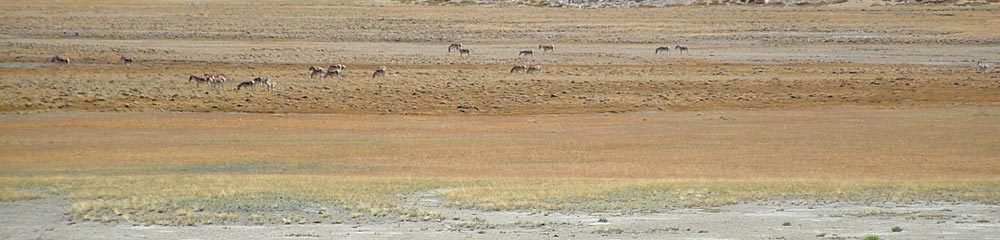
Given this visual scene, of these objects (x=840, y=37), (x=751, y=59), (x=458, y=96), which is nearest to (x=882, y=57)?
(x=751, y=59)

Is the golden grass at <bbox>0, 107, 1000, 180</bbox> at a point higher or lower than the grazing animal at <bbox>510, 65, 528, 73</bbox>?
Result: higher

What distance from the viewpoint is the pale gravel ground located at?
1323 cm

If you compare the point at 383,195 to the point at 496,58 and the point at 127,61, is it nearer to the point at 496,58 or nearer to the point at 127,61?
the point at 127,61

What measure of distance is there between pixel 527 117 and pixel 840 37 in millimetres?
36138

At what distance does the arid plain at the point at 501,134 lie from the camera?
14.8 m

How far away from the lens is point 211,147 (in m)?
26.3

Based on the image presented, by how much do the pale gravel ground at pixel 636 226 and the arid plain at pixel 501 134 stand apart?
7 centimetres

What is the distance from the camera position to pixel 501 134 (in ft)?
96.8

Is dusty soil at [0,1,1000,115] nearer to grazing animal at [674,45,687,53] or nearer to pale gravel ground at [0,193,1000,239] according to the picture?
grazing animal at [674,45,687,53]

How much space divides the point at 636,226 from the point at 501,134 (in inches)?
615

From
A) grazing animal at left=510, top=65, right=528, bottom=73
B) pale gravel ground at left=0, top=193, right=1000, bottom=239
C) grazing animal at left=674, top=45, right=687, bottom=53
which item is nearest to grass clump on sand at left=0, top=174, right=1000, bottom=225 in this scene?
pale gravel ground at left=0, top=193, right=1000, bottom=239

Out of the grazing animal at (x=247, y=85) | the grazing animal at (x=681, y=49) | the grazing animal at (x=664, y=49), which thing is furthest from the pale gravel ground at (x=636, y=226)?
the grazing animal at (x=681, y=49)

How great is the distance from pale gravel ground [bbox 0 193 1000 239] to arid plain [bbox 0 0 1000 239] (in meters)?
0.07

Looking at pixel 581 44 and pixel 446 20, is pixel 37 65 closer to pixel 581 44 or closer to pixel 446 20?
pixel 581 44
